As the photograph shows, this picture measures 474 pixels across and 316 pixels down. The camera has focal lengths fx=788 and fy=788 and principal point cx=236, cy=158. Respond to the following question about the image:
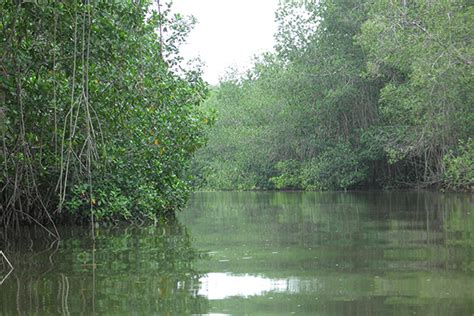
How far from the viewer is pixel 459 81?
2492cm

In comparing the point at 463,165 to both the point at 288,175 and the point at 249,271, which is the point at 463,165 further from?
the point at 249,271

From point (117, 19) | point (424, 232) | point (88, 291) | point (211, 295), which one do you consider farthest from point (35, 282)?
point (424, 232)

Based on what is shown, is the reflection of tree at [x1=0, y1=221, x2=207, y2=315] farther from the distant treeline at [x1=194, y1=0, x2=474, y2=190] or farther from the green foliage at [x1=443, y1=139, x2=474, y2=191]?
the green foliage at [x1=443, y1=139, x2=474, y2=191]

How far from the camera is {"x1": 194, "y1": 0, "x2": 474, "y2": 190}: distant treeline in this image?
78.3 feet

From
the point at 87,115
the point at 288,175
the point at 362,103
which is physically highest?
the point at 362,103

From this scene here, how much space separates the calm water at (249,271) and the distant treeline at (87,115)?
87 cm

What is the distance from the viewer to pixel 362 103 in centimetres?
3691

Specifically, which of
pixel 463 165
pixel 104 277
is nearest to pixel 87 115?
pixel 104 277

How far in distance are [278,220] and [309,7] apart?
2351 cm

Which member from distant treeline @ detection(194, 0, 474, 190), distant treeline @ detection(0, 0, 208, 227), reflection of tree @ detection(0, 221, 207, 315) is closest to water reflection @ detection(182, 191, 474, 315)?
reflection of tree @ detection(0, 221, 207, 315)

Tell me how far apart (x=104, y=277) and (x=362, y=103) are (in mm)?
30471

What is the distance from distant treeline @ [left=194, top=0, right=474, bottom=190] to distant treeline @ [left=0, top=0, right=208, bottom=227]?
7856mm

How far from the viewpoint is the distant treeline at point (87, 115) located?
28.1 feet

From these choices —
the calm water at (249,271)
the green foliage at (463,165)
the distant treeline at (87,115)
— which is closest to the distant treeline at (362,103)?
the green foliage at (463,165)
